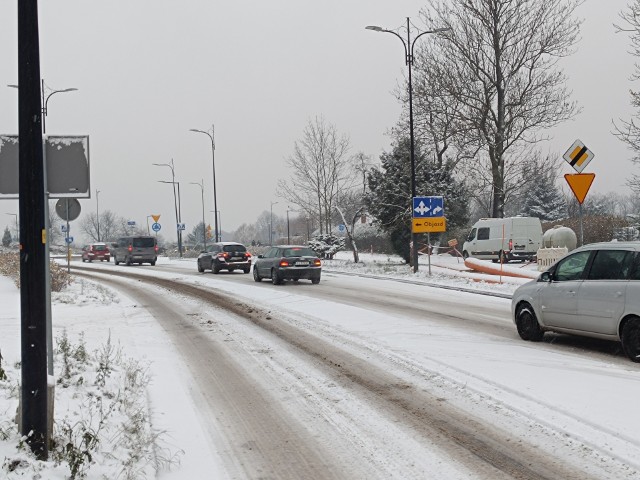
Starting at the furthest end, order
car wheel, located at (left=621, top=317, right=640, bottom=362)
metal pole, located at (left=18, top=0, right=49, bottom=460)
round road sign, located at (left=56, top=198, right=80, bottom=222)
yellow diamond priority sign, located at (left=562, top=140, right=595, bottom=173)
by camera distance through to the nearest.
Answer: round road sign, located at (left=56, top=198, right=80, bottom=222) → yellow diamond priority sign, located at (left=562, top=140, right=595, bottom=173) → car wheel, located at (left=621, top=317, right=640, bottom=362) → metal pole, located at (left=18, top=0, right=49, bottom=460)

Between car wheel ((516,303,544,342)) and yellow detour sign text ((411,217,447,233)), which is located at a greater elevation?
yellow detour sign text ((411,217,447,233))

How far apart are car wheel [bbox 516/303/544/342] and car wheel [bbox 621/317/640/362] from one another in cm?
179

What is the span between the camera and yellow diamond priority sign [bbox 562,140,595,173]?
47.2ft

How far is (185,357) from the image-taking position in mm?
9703

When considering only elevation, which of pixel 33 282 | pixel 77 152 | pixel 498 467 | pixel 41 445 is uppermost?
pixel 77 152

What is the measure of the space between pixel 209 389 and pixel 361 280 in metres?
18.8

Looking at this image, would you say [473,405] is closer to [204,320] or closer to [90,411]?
[90,411]

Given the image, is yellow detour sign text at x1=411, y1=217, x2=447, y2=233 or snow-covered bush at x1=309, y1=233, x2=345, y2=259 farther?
snow-covered bush at x1=309, y1=233, x2=345, y2=259

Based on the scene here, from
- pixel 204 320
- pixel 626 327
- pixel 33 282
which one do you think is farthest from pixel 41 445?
pixel 204 320

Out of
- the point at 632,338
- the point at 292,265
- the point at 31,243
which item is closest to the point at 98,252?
the point at 292,265

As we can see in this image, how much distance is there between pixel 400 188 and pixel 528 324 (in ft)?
81.1

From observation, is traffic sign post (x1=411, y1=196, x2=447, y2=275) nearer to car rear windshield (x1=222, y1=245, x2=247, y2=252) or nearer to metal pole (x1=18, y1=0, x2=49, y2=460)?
car rear windshield (x1=222, y1=245, x2=247, y2=252)

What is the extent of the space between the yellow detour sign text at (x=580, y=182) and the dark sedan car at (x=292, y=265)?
11717 millimetres

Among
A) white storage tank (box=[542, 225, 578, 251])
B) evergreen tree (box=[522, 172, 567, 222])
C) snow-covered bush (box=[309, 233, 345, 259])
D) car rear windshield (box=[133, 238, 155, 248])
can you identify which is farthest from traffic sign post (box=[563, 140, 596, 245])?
evergreen tree (box=[522, 172, 567, 222])
